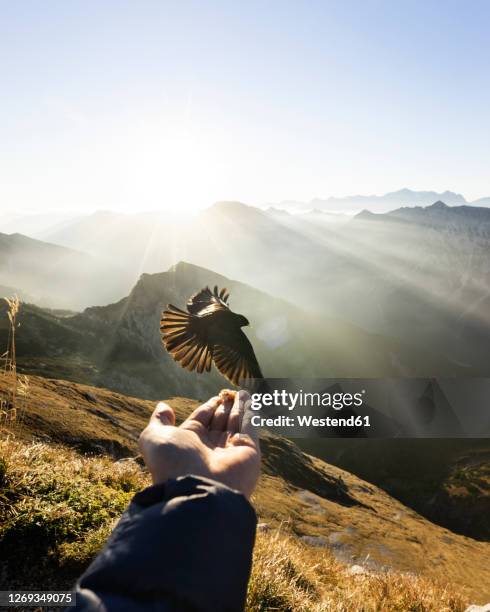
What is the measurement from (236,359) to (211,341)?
17.6 inches

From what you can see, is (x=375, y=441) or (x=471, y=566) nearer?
(x=471, y=566)

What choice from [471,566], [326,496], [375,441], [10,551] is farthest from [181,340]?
[375,441]

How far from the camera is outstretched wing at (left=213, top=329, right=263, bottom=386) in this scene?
505 centimetres

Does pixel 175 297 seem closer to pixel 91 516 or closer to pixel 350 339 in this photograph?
pixel 350 339

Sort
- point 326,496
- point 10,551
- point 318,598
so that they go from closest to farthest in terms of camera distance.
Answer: point 10,551, point 318,598, point 326,496

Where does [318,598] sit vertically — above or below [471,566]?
above

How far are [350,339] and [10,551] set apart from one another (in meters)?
103

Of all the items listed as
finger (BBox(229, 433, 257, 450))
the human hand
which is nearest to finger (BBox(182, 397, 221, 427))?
the human hand

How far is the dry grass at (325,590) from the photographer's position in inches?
141

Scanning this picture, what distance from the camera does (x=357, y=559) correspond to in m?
13.1

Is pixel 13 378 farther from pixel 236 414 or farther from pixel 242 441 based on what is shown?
pixel 242 441

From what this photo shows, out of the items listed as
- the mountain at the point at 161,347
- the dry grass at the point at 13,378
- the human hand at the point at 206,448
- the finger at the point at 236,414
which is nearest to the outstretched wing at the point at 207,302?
the dry grass at the point at 13,378

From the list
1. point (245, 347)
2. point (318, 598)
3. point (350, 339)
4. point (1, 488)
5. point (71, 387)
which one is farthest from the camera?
point (350, 339)

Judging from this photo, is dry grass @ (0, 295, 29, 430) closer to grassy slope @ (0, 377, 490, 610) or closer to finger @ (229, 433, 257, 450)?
grassy slope @ (0, 377, 490, 610)
